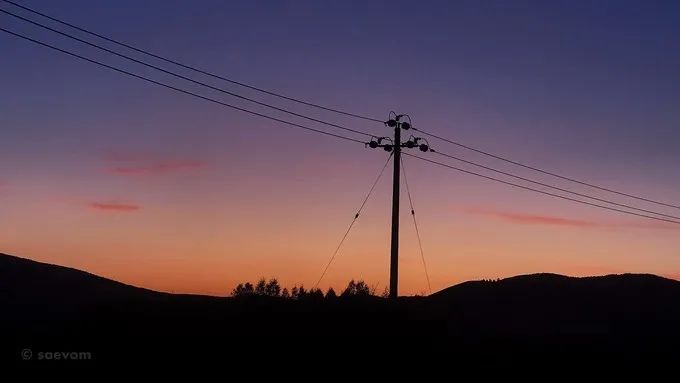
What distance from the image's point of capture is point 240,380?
902 inches

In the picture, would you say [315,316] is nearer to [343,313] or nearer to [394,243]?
[343,313]

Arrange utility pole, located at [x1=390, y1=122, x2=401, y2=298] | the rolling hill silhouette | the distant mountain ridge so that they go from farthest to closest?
1. utility pole, located at [x1=390, y1=122, x2=401, y2=298]
2. the distant mountain ridge
3. the rolling hill silhouette

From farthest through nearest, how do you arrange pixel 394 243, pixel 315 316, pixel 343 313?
1. pixel 394 243
2. pixel 343 313
3. pixel 315 316

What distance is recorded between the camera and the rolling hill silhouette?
1084 inches

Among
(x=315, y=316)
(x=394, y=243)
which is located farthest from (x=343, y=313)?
(x=394, y=243)

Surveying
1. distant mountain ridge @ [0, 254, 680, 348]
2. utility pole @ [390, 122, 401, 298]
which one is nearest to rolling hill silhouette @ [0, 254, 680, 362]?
distant mountain ridge @ [0, 254, 680, 348]

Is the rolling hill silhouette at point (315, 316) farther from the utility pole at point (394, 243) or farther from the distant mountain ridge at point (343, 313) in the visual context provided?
the utility pole at point (394, 243)

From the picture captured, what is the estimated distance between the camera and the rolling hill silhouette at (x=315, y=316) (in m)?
27.5

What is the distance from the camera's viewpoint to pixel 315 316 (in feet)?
99.3

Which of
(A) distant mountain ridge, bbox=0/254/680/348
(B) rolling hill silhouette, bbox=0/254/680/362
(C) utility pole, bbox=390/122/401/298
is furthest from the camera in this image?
(C) utility pole, bbox=390/122/401/298

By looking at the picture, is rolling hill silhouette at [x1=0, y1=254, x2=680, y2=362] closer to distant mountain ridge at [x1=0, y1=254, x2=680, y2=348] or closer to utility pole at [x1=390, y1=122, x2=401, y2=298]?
distant mountain ridge at [x1=0, y1=254, x2=680, y2=348]

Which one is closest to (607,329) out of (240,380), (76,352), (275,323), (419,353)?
(419,353)

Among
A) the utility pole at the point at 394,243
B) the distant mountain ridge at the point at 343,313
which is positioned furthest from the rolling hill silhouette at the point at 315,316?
the utility pole at the point at 394,243

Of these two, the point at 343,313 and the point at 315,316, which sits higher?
the point at 343,313
